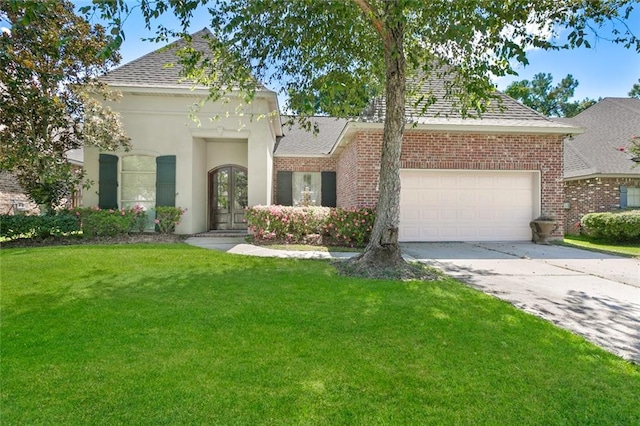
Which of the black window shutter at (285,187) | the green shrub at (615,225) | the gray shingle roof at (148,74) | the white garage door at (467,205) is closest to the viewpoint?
the white garage door at (467,205)

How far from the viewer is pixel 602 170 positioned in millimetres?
12742

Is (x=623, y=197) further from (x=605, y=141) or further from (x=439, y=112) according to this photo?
(x=439, y=112)

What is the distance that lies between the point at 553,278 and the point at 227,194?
34.8 feet

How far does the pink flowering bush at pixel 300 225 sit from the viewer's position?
9.17 metres

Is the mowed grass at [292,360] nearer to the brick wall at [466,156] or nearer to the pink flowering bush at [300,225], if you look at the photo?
the pink flowering bush at [300,225]

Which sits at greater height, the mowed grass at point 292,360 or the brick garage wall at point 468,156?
the brick garage wall at point 468,156

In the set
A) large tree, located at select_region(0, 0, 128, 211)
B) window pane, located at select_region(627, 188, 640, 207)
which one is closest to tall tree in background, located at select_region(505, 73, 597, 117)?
window pane, located at select_region(627, 188, 640, 207)

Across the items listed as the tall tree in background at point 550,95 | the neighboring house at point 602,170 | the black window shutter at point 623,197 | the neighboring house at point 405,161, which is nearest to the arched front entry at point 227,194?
the neighboring house at point 405,161

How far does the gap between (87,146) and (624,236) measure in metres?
17.5

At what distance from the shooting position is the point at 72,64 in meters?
9.03

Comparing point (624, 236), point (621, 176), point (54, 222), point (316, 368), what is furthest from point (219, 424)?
point (621, 176)

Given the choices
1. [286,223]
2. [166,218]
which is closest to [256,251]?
[286,223]

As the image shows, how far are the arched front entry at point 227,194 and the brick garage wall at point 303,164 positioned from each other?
2.14m

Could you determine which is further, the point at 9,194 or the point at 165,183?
the point at 9,194
